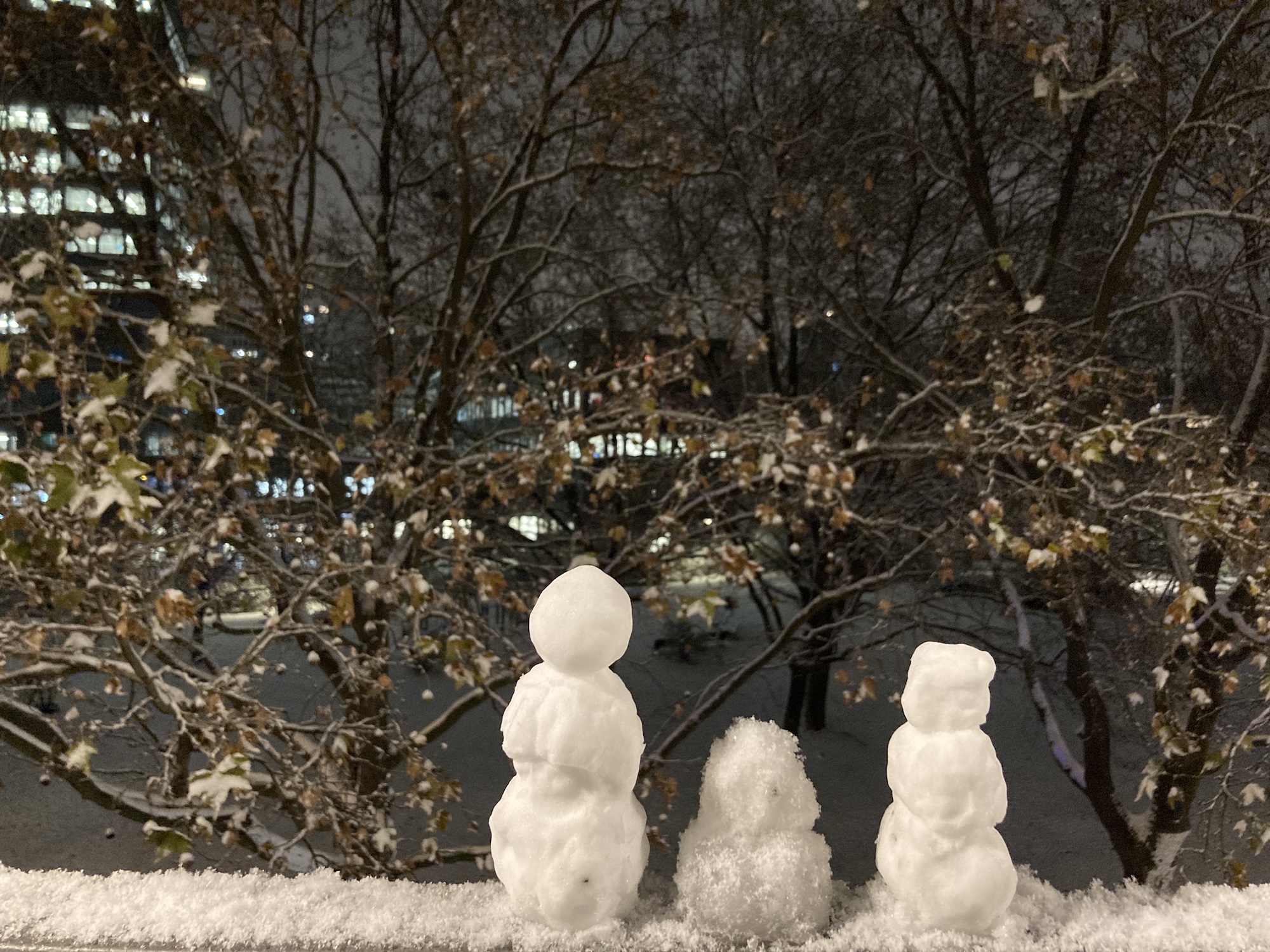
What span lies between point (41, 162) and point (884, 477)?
4102mm

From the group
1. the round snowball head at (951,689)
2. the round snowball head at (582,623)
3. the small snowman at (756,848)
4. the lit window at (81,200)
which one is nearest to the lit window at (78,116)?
the lit window at (81,200)

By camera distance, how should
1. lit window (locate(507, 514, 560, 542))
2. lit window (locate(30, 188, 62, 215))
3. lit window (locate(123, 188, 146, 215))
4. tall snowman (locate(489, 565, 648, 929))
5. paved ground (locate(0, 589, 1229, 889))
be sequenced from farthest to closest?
lit window (locate(507, 514, 560, 542))
paved ground (locate(0, 589, 1229, 889))
lit window (locate(123, 188, 146, 215))
lit window (locate(30, 188, 62, 215))
tall snowman (locate(489, 565, 648, 929))

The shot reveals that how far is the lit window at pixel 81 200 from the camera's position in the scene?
320 cm

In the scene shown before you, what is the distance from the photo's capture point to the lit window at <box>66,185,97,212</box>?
126 inches

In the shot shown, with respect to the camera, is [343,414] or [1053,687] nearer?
[1053,687]

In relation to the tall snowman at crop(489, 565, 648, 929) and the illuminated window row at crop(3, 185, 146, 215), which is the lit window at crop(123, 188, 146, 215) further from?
the tall snowman at crop(489, 565, 648, 929)

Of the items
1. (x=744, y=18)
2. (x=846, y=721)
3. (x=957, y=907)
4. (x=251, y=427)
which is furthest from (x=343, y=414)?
(x=957, y=907)

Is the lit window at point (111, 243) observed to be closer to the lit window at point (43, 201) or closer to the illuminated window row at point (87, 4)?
the lit window at point (43, 201)

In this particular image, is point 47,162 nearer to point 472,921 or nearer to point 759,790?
point 472,921

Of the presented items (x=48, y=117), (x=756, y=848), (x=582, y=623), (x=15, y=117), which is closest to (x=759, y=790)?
(x=756, y=848)

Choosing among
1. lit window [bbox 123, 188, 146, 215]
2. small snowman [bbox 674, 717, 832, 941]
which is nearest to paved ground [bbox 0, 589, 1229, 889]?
small snowman [bbox 674, 717, 832, 941]

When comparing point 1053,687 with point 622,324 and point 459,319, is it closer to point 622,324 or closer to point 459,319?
point 622,324

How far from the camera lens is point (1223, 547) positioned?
9.07 ft

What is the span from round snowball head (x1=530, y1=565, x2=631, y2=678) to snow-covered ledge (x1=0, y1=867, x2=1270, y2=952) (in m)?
0.51
